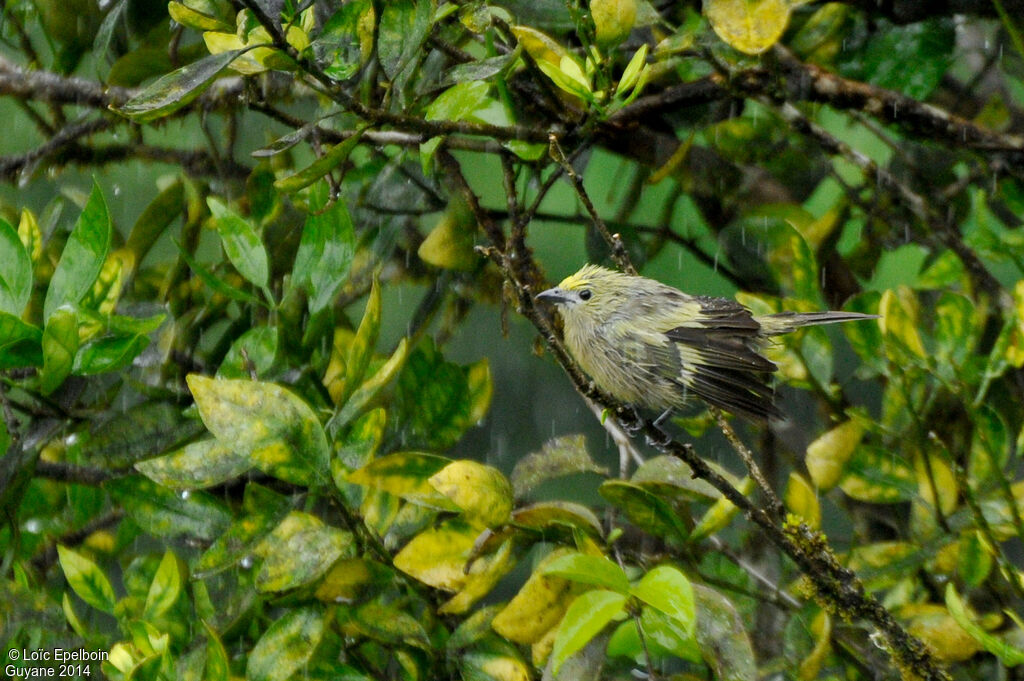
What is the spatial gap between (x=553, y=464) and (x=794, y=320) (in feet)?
1.28

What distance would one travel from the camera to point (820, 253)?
1741 millimetres

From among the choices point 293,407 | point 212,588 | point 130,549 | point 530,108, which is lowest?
point 130,549

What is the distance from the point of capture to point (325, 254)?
4.12 feet

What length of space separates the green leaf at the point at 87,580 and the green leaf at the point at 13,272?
293mm

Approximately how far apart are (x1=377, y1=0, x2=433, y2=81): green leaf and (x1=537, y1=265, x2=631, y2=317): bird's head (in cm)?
41

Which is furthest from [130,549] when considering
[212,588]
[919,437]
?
[919,437]

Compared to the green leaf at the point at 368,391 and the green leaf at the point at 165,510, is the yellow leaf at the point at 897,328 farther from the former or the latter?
the green leaf at the point at 165,510

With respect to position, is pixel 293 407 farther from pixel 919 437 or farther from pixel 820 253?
pixel 820 253

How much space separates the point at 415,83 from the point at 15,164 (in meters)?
0.71

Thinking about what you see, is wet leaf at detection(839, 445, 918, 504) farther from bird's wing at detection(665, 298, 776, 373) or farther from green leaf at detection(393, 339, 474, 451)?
green leaf at detection(393, 339, 474, 451)

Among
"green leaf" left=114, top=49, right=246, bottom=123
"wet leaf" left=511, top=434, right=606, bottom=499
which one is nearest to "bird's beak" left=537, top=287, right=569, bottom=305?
"wet leaf" left=511, top=434, right=606, bottom=499

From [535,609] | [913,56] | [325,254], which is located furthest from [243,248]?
[913,56]

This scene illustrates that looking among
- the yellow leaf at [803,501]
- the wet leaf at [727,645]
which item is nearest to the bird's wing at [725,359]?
the yellow leaf at [803,501]

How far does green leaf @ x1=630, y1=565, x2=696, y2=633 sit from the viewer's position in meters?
0.93
